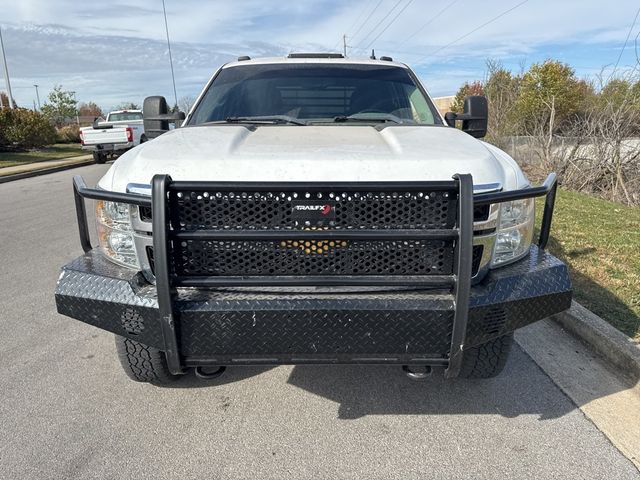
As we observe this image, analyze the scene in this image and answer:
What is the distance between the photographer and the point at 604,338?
3.39 metres

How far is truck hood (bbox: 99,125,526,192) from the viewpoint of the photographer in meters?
2.20

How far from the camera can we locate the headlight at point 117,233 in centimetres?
235

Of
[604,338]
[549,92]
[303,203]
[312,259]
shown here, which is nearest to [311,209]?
[303,203]

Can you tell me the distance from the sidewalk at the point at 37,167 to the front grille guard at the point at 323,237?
1495 cm

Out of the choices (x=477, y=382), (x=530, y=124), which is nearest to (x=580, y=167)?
(x=530, y=124)

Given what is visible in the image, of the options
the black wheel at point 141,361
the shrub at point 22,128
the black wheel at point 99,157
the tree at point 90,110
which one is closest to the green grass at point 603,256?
the black wheel at point 141,361

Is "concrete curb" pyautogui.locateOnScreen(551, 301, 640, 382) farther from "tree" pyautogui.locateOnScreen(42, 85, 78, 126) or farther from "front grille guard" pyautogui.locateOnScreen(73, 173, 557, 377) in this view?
"tree" pyautogui.locateOnScreen(42, 85, 78, 126)

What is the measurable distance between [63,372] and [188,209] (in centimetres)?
190

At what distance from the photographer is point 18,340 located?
3707 mm

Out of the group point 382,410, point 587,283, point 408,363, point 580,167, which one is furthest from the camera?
point 580,167

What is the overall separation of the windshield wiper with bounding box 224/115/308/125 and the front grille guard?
55.7 inches

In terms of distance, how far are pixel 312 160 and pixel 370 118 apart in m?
1.45

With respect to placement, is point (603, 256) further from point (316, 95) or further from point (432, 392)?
point (316, 95)

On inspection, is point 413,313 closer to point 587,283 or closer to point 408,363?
point 408,363
